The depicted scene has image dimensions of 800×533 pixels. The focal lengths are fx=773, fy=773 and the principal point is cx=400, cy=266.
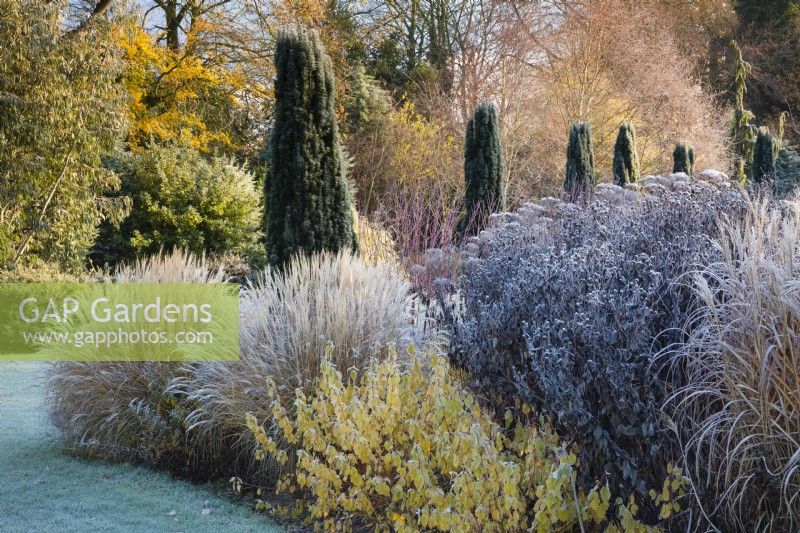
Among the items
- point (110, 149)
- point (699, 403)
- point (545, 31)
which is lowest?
point (699, 403)

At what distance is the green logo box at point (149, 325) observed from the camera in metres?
4.42

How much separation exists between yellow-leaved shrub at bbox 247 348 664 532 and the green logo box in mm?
778

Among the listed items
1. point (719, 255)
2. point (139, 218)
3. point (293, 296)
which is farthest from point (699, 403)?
point (139, 218)

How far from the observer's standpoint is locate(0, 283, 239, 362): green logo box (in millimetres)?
4418

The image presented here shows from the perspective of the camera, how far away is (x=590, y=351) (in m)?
2.60

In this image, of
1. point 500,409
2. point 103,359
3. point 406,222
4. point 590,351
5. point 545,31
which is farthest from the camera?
point 545,31

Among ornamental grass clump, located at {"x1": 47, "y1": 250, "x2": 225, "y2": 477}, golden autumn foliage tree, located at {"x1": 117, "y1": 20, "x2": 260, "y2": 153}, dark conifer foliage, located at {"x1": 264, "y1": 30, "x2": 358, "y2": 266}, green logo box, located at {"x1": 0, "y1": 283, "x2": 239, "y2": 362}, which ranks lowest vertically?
ornamental grass clump, located at {"x1": 47, "y1": 250, "x2": 225, "y2": 477}

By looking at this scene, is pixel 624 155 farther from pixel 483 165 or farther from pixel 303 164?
pixel 303 164

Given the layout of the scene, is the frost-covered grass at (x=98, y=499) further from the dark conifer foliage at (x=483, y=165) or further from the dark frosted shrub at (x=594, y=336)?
the dark conifer foliage at (x=483, y=165)

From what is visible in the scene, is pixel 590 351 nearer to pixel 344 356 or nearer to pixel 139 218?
pixel 344 356

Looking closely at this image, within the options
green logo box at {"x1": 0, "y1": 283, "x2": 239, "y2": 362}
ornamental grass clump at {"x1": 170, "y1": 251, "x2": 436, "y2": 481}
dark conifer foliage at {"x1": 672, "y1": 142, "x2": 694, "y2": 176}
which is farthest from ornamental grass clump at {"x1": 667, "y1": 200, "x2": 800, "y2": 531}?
dark conifer foliage at {"x1": 672, "y1": 142, "x2": 694, "y2": 176}

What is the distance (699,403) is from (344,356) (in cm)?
199

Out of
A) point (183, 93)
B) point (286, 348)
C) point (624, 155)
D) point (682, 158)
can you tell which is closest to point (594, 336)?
point (286, 348)

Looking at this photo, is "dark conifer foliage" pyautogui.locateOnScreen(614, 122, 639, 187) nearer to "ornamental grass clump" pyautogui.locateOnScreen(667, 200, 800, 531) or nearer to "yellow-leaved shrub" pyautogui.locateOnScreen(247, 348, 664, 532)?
"yellow-leaved shrub" pyautogui.locateOnScreen(247, 348, 664, 532)
